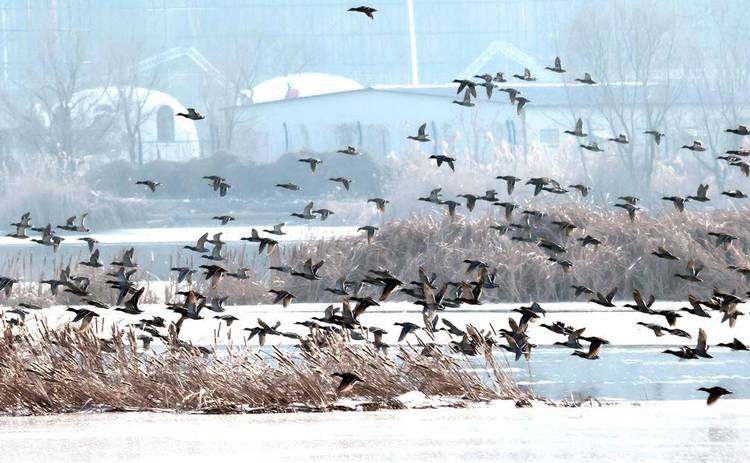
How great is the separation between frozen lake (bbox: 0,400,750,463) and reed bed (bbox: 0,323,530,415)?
281 mm

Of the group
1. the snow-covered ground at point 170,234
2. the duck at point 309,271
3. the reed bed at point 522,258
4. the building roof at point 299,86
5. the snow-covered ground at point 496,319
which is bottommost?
the snow-covered ground at point 170,234

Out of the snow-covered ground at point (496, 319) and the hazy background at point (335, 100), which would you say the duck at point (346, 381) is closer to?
the snow-covered ground at point (496, 319)

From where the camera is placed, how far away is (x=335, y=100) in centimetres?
7288

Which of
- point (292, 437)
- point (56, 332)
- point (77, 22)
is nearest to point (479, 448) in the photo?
point (292, 437)

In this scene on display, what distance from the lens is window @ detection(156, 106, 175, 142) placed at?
78.9m

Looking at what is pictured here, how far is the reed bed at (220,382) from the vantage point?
1310 cm

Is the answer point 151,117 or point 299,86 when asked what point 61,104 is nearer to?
point 151,117

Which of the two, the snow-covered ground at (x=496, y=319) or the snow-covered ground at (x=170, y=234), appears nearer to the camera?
the snow-covered ground at (x=496, y=319)

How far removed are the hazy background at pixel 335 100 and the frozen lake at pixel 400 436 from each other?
107 feet

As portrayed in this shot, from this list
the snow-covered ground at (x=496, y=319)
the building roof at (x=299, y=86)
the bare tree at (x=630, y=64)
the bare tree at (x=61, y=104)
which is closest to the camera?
the snow-covered ground at (x=496, y=319)

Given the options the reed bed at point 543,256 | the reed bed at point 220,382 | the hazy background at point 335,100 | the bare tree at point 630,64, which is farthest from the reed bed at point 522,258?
the bare tree at point 630,64

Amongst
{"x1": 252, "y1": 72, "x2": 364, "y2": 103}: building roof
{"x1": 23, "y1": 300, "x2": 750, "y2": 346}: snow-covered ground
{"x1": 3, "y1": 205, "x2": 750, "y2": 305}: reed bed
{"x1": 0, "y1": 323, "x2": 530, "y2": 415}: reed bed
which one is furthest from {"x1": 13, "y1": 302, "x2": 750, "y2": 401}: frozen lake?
{"x1": 252, "y1": 72, "x2": 364, "y2": 103}: building roof

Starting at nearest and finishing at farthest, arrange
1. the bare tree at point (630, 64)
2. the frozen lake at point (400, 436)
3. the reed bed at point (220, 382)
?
the frozen lake at point (400, 436)
the reed bed at point (220, 382)
the bare tree at point (630, 64)

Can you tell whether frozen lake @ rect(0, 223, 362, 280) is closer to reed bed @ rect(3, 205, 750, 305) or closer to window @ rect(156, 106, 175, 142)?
reed bed @ rect(3, 205, 750, 305)
